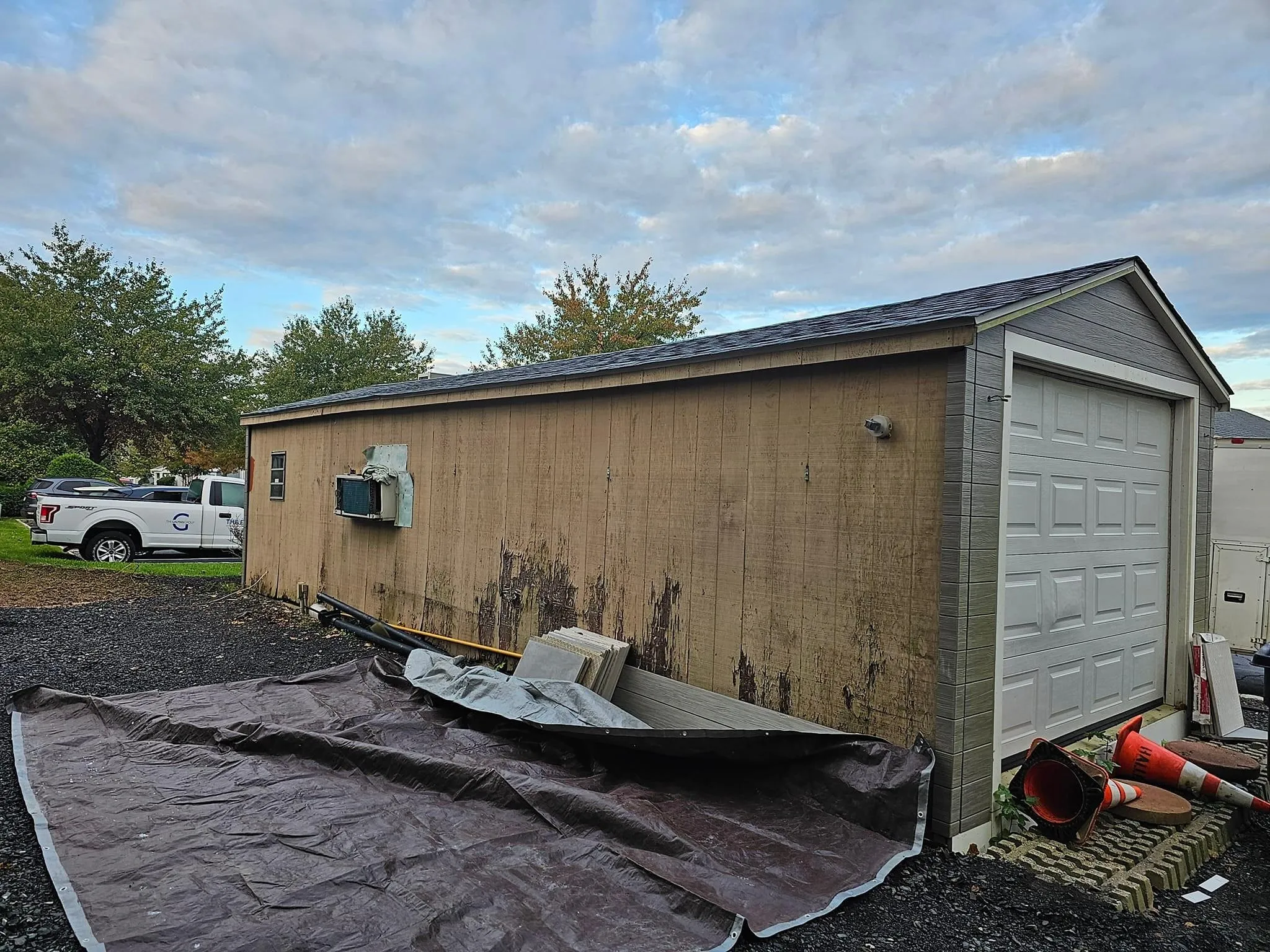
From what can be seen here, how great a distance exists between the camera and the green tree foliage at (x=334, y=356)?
93.6 ft

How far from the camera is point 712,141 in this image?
42.7 ft

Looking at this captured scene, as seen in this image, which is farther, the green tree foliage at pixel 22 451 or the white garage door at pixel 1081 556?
the green tree foliage at pixel 22 451

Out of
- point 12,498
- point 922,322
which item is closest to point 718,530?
point 922,322

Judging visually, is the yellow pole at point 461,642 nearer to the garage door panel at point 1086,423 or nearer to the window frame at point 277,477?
the window frame at point 277,477

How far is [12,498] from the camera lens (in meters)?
20.2

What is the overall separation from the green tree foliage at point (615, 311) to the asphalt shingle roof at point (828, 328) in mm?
19093

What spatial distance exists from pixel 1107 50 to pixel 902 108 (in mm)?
2904

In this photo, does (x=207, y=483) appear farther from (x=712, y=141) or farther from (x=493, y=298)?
(x=493, y=298)

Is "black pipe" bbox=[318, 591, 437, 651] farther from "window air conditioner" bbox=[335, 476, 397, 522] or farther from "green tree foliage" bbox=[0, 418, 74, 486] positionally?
"green tree foliage" bbox=[0, 418, 74, 486]

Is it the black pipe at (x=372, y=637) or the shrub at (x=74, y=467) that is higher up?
the shrub at (x=74, y=467)

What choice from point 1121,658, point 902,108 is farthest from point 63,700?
point 902,108

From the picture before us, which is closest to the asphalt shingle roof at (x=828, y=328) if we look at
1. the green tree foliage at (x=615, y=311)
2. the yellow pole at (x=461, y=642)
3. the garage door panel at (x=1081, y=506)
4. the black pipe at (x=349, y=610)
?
the garage door panel at (x=1081, y=506)

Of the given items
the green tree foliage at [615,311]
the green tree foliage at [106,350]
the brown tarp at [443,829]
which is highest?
the green tree foliage at [615,311]

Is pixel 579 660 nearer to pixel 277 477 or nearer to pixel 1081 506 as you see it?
pixel 1081 506
